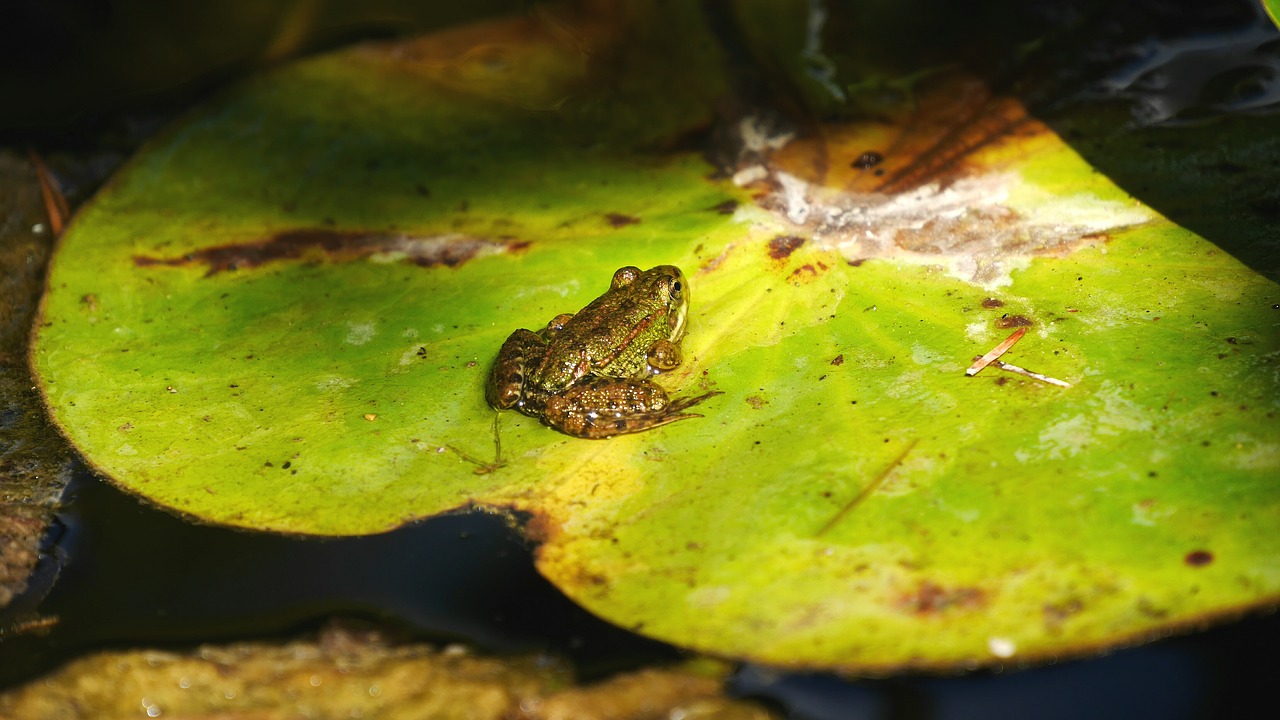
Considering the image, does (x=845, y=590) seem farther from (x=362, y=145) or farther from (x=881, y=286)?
(x=362, y=145)

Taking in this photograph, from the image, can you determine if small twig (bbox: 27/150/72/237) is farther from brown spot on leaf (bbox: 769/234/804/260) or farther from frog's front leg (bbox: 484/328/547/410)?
brown spot on leaf (bbox: 769/234/804/260)

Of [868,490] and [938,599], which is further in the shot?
[868,490]

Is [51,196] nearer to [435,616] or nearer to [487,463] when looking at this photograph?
[487,463]

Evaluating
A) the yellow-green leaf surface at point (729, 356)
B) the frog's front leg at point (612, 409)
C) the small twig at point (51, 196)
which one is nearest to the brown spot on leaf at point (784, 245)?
the yellow-green leaf surface at point (729, 356)

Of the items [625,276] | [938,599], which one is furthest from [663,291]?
[938,599]

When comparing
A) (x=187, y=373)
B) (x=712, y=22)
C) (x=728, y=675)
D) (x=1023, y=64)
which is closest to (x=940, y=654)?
(x=728, y=675)

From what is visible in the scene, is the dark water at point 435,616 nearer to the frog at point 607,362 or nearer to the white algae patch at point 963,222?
the frog at point 607,362
